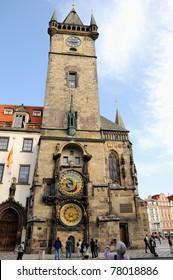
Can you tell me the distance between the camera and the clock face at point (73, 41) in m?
27.9

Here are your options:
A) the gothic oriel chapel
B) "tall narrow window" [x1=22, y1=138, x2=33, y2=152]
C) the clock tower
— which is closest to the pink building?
the gothic oriel chapel

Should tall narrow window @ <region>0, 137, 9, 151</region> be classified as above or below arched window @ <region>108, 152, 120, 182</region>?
above

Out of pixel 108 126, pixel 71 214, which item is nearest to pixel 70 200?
pixel 71 214

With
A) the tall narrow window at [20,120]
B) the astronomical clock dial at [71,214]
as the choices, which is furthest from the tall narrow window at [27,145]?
the astronomical clock dial at [71,214]

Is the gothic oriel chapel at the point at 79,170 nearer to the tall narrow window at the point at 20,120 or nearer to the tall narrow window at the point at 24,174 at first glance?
the tall narrow window at the point at 24,174

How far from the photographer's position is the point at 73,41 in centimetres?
2820

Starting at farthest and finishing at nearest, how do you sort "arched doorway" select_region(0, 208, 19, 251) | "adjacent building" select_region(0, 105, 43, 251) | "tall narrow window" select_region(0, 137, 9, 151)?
1. "tall narrow window" select_region(0, 137, 9, 151)
2. "adjacent building" select_region(0, 105, 43, 251)
3. "arched doorway" select_region(0, 208, 19, 251)

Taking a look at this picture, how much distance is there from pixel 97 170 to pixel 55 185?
4028mm

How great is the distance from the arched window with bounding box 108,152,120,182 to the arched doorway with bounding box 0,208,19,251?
380 inches

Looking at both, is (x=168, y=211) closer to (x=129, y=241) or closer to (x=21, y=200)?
(x=129, y=241)

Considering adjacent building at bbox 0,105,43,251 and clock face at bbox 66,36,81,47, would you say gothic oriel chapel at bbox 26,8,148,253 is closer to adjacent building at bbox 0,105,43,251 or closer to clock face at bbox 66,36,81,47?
clock face at bbox 66,36,81,47

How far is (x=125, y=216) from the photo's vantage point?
1898 cm

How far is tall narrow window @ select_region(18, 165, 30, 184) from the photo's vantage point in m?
19.8
